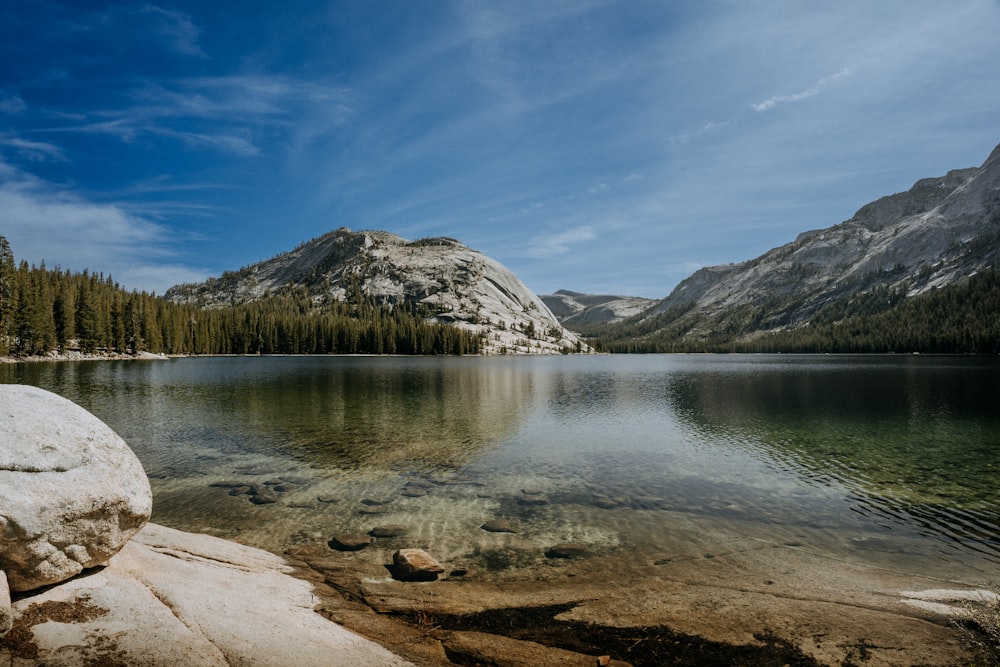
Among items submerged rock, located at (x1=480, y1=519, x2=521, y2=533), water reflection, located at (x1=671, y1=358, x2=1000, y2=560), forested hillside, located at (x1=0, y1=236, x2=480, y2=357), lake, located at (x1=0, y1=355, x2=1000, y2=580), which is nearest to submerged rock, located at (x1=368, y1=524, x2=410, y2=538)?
lake, located at (x1=0, y1=355, x2=1000, y2=580)

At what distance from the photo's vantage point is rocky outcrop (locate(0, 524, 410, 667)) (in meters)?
8.23

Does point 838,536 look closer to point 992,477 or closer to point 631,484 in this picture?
point 631,484

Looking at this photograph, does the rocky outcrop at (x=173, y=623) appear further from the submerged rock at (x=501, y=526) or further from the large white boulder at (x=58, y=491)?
the submerged rock at (x=501, y=526)

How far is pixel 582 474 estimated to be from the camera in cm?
2712

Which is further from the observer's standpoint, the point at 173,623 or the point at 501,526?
the point at 501,526

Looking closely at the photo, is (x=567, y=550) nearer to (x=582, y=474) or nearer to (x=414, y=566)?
(x=414, y=566)

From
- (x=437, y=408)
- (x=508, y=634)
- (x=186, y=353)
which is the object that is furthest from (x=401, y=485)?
(x=186, y=353)

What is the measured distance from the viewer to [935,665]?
31.8ft

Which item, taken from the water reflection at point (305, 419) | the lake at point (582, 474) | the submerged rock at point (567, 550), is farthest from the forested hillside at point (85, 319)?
the submerged rock at point (567, 550)

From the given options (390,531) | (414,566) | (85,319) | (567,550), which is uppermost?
(85,319)

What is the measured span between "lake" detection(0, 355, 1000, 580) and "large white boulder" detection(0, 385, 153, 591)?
6.72 m

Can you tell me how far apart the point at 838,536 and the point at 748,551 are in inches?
176

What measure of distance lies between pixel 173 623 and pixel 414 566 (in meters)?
6.56

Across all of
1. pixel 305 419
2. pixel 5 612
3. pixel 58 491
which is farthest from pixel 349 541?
pixel 305 419
